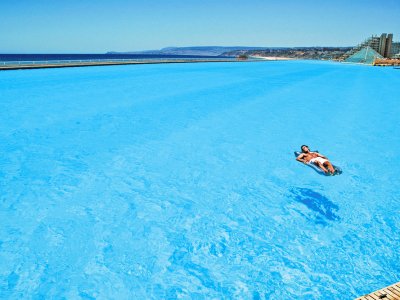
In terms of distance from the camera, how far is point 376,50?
2987 inches

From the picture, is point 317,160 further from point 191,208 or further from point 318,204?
point 191,208

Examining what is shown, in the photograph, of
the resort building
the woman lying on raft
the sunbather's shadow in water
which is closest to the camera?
the sunbather's shadow in water

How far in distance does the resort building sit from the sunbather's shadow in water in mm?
74129

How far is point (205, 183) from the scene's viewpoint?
7.75 m

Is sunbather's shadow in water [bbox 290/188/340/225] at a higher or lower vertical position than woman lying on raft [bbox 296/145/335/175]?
lower

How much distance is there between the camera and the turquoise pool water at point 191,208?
4598 millimetres

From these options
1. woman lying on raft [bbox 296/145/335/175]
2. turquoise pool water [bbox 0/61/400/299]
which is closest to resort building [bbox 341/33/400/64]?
turquoise pool water [bbox 0/61/400/299]

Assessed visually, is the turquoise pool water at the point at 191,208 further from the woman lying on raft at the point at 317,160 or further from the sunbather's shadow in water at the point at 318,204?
the woman lying on raft at the point at 317,160

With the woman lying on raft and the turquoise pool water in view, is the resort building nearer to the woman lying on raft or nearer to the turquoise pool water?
the turquoise pool water

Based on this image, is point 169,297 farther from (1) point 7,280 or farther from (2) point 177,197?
(2) point 177,197

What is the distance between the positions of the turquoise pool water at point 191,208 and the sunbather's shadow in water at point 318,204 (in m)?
0.05

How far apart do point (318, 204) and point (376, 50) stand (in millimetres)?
84623

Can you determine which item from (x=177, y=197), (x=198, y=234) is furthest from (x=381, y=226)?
(x=177, y=197)

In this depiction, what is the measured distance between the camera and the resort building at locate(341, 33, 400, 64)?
234 feet
